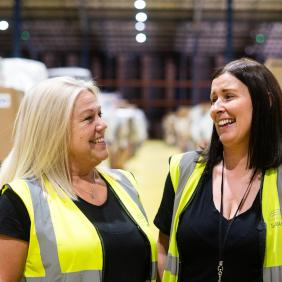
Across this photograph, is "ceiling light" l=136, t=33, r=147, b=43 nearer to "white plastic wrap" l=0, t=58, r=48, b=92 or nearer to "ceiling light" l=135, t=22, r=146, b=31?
"ceiling light" l=135, t=22, r=146, b=31

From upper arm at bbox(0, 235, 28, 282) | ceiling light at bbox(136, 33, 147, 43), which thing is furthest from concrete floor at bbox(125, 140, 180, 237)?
ceiling light at bbox(136, 33, 147, 43)

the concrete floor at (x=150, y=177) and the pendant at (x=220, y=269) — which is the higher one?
the pendant at (x=220, y=269)

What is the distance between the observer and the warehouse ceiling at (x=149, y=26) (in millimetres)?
10391

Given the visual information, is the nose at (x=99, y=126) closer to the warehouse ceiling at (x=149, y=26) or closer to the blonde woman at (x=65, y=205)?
the blonde woman at (x=65, y=205)

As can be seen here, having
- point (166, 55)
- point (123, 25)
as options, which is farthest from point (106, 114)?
point (166, 55)

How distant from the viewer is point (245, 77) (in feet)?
6.55

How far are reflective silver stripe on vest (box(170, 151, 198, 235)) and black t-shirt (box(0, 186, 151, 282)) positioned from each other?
8.6 inches

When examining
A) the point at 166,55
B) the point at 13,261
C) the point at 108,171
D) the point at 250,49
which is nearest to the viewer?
the point at 13,261

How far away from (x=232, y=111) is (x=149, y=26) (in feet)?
39.5

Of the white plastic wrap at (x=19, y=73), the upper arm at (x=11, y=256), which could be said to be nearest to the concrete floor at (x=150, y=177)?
the white plastic wrap at (x=19, y=73)

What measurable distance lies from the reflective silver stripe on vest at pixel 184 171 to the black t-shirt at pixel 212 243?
0.21ft

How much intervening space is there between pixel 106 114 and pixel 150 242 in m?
6.29

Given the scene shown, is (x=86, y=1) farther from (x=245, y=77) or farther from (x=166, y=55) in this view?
(x=166, y=55)

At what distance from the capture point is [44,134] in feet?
6.10
